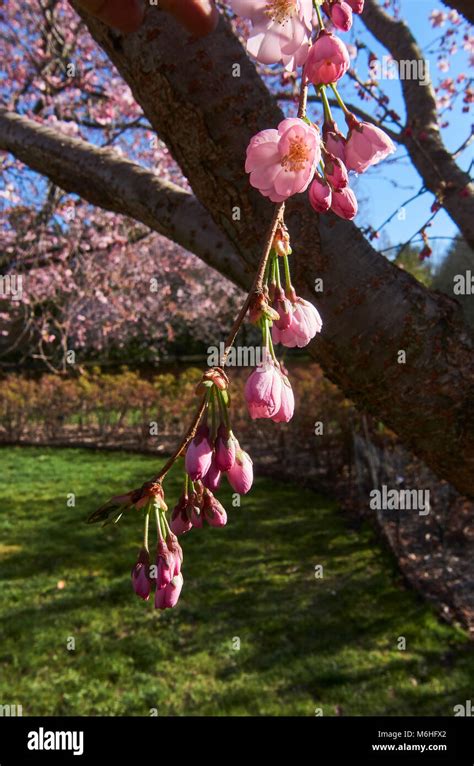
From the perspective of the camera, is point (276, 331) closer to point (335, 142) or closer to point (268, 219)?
point (335, 142)

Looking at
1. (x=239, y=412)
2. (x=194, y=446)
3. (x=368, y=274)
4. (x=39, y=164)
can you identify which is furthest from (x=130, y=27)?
(x=239, y=412)

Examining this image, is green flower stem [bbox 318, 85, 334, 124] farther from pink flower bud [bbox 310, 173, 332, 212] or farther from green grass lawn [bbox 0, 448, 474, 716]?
green grass lawn [bbox 0, 448, 474, 716]

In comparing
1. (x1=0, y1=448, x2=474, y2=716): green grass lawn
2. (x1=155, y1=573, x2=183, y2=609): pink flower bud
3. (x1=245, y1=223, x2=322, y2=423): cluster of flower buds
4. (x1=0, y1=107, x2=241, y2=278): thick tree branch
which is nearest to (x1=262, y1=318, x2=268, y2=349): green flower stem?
(x1=245, y1=223, x2=322, y2=423): cluster of flower buds

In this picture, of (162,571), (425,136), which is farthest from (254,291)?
(425,136)

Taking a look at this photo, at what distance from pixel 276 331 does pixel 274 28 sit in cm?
30

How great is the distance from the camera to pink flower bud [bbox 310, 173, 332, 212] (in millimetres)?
639

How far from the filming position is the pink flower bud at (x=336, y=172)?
64 cm

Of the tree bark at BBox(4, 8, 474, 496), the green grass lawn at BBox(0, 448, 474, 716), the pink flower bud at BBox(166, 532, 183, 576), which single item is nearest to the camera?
the pink flower bud at BBox(166, 532, 183, 576)

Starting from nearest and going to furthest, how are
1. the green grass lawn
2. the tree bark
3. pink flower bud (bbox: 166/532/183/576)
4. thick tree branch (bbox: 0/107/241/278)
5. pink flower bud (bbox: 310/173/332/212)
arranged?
1. pink flower bud (bbox: 310/173/332/212)
2. pink flower bud (bbox: 166/532/183/576)
3. the tree bark
4. thick tree branch (bbox: 0/107/241/278)
5. the green grass lawn

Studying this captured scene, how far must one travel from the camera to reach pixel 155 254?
406 inches

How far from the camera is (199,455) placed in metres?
0.61

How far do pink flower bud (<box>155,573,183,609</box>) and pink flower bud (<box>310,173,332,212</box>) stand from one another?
46 centimetres

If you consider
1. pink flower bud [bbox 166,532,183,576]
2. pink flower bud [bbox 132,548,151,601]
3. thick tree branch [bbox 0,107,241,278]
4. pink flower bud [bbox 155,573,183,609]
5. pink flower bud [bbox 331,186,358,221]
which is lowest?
pink flower bud [bbox 155,573,183,609]

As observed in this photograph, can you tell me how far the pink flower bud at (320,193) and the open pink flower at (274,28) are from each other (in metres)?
0.12
